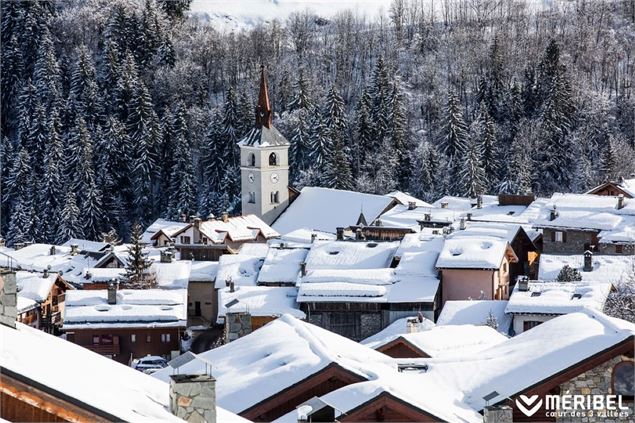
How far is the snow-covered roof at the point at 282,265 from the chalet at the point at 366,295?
118 centimetres

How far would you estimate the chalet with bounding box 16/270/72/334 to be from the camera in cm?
5066

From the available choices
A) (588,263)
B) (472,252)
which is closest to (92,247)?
(472,252)

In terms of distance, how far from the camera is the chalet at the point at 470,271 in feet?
164

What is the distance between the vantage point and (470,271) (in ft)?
164

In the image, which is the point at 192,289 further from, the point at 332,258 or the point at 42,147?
the point at 42,147

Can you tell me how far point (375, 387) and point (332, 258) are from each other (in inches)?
1336

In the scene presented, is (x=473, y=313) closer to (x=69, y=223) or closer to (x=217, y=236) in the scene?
(x=217, y=236)

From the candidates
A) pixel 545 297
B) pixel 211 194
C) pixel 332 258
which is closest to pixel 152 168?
pixel 211 194

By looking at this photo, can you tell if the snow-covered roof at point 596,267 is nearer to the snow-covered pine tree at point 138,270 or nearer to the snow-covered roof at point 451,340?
the snow-covered pine tree at point 138,270

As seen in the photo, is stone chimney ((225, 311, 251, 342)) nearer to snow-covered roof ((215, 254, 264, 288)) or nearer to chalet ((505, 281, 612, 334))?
chalet ((505, 281, 612, 334))

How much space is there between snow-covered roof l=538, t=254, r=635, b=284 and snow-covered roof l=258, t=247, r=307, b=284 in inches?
336

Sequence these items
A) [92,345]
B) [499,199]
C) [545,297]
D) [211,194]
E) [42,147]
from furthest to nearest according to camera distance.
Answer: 1. [42,147]
2. [211,194]
3. [499,199]
4. [92,345]
5. [545,297]

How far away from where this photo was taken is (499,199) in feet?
240

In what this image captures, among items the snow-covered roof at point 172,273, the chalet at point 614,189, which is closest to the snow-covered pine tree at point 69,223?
the snow-covered roof at point 172,273
